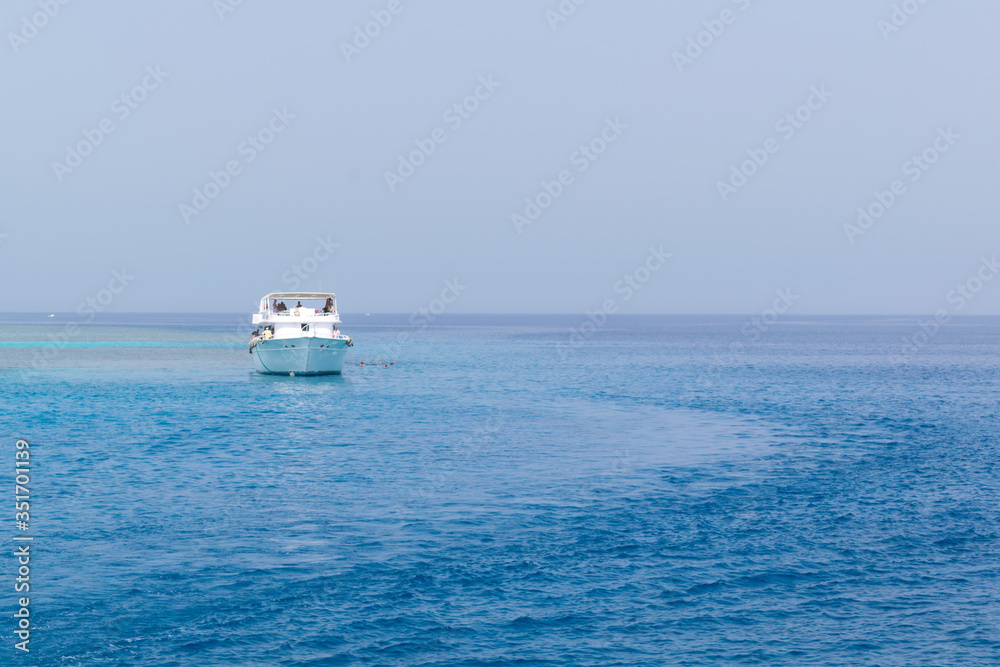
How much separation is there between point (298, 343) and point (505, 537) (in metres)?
46.4

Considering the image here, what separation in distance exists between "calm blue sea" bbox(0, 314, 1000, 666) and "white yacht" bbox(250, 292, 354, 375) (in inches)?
669

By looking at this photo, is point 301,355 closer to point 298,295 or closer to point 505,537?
point 298,295

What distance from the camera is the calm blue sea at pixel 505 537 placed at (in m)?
14.8

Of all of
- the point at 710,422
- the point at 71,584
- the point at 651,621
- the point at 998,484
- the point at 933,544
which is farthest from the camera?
the point at 710,422

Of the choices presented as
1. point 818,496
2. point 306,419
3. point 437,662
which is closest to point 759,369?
point 306,419

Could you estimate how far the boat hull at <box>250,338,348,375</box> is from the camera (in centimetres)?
6469

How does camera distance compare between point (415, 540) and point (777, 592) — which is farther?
point (415, 540)

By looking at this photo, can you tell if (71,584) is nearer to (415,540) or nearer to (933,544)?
(415,540)

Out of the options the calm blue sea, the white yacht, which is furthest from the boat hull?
the calm blue sea

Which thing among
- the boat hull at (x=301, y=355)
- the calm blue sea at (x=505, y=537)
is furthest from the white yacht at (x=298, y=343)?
the calm blue sea at (x=505, y=537)

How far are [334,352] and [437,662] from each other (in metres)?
53.7

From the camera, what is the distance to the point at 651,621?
15.7 m

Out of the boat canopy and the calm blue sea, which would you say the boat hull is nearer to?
the boat canopy

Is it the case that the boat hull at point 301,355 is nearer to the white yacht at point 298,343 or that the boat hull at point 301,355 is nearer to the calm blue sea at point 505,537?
the white yacht at point 298,343
